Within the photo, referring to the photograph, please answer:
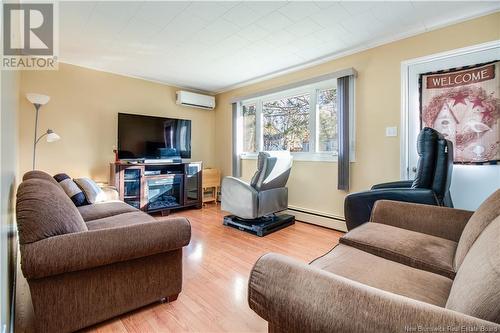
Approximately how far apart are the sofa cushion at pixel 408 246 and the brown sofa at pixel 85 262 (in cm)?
109

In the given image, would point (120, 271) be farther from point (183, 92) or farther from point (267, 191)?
point (183, 92)

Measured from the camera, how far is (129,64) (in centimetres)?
351

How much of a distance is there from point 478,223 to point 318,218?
7.60 feet

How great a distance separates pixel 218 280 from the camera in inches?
74.2

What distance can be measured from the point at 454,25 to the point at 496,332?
Answer: 9.69 feet

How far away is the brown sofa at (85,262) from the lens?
3.70 feet

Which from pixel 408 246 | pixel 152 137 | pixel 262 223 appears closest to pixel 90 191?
pixel 152 137

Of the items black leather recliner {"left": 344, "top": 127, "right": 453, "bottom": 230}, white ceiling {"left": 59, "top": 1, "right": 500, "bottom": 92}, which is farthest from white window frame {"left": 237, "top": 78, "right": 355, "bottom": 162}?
black leather recliner {"left": 344, "top": 127, "right": 453, "bottom": 230}

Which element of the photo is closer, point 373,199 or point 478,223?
point 478,223

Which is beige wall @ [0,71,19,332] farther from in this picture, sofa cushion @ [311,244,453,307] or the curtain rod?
the curtain rod

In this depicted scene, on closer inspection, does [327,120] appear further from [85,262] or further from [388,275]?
[85,262]

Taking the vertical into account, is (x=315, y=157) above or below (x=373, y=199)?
above

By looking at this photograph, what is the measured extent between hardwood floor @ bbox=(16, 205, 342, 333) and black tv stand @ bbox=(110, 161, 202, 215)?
86 centimetres

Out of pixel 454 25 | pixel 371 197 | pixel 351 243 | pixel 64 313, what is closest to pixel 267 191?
pixel 371 197
